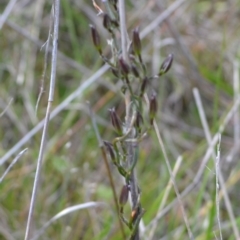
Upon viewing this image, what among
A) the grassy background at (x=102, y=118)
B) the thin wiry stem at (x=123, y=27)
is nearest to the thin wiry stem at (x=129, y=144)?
the thin wiry stem at (x=123, y=27)

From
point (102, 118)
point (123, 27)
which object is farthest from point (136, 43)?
point (102, 118)

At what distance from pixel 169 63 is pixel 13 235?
2.16 ft

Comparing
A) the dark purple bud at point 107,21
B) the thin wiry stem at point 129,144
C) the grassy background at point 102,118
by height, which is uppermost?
the dark purple bud at point 107,21

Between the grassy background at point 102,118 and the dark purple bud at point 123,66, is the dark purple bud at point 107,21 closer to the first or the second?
the dark purple bud at point 123,66

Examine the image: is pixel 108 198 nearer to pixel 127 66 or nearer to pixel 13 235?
pixel 13 235

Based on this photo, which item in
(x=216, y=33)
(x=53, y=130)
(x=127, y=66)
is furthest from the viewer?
(x=216, y=33)

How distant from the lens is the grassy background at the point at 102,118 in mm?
1174

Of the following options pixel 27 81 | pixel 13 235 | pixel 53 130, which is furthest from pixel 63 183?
pixel 27 81

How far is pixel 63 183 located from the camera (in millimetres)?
1236

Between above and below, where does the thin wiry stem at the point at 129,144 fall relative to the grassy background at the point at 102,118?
above

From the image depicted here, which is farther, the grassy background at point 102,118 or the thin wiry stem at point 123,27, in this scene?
the grassy background at point 102,118

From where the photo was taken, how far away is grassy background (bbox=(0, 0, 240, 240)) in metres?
1.17

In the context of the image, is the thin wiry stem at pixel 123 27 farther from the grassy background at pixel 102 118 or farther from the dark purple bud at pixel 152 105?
the grassy background at pixel 102 118

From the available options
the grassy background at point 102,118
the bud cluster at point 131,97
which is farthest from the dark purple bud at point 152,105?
the grassy background at point 102,118
